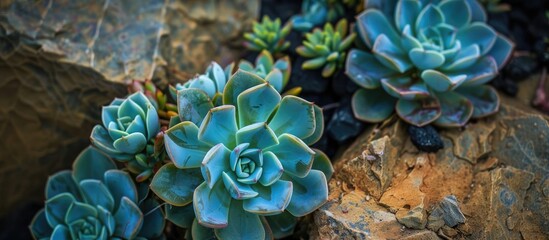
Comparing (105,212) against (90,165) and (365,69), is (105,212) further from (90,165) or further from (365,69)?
(365,69)

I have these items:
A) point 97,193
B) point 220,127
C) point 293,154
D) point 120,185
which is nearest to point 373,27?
point 293,154

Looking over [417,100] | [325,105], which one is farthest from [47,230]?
[417,100]

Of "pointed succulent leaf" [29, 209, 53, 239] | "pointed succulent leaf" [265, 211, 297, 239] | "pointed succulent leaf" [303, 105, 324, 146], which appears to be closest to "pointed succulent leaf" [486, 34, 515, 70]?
"pointed succulent leaf" [303, 105, 324, 146]

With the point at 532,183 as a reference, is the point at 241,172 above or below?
above

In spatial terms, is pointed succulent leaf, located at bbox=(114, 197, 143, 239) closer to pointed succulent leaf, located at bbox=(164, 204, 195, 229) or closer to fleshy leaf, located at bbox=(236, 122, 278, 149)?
pointed succulent leaf, located at bbox=(164, 204, 195, 229)

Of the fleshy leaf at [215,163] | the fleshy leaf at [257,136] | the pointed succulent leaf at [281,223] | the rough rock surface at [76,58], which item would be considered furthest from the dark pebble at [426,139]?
the rough rock surface at [76,58]

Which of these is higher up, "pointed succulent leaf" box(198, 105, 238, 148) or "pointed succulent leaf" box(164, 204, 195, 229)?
"pointed succulent leaf" box(198, 105, 238, 148)

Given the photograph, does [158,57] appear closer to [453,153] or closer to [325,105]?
[325,105]

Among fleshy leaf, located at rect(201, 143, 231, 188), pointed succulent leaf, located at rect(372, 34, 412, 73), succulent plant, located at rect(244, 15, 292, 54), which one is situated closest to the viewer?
fleshy leaf, located at rect(201, 143, 231, 188)
